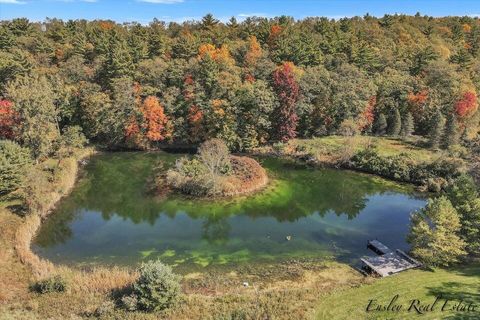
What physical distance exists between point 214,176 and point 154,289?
23623 millimetres

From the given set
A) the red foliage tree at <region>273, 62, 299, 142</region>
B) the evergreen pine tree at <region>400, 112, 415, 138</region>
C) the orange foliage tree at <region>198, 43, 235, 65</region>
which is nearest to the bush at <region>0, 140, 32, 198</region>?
the red foliage tree at <region>273, 62, 299, 142</region>

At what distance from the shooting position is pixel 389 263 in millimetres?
32938

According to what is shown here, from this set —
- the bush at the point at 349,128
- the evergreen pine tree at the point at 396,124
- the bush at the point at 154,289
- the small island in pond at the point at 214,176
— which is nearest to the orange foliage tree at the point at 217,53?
the bush at the point at 349,128

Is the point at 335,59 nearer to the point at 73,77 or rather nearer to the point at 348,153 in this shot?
the point at 348,153

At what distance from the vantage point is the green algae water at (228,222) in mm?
36719

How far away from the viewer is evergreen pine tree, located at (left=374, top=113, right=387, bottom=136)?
229 ft

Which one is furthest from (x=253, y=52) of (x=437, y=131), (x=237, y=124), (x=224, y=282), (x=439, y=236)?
(x=224, y=282)

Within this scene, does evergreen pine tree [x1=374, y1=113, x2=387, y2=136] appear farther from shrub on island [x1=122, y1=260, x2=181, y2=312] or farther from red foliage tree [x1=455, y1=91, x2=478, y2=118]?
shrub on island [x1=122, y1=260, x2=181, y2=312]

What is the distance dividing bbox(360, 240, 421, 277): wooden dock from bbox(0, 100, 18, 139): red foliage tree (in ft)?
164

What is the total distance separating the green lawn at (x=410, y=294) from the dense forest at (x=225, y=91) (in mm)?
37541

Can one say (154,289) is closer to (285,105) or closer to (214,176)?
(214,176)

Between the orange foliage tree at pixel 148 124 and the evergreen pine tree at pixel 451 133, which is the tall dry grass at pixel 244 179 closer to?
the orange foliage tree at pixel 148 124

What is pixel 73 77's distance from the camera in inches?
2872

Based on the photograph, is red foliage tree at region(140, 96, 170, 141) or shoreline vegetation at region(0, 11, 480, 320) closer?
shoreline vegetation at region(0, 11, 480, 320)
